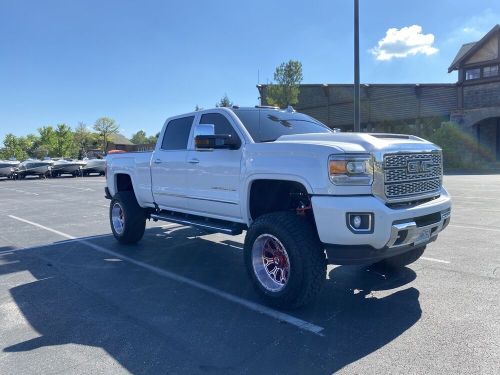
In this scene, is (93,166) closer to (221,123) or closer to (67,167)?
(67,167)

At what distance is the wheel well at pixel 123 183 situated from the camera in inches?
316

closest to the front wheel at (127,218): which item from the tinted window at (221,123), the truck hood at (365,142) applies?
the tinted window at (221,123)

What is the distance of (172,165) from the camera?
20.6ft

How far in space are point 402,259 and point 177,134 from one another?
3.63 meters

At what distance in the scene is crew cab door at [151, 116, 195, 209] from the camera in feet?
20.1

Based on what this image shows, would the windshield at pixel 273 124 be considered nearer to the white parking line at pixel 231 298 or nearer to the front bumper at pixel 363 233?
the front bumper at pixel 363 233

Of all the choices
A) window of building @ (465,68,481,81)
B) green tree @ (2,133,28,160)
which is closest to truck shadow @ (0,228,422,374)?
window of building @ (465,68,481,81)

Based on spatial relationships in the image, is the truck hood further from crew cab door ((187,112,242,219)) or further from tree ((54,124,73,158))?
tree ((54,124,73,158))

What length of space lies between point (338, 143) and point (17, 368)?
10.9ft

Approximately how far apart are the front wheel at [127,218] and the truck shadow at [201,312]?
105 cm

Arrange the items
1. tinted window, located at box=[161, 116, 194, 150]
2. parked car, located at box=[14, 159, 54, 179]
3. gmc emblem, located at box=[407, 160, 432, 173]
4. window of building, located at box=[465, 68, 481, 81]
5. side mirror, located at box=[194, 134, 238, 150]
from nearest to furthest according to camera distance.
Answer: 1. gmc emblem, located at box=[407, 160, 432, 173]
2. side mirror, located at box=[194, 134, 238, 150]
3. tinted window, located at box=[161, 116, 194, 150]
4. window of building, located at box=[465, 68, 481, 81]
5. parked car, located at box=[14, 159, 54, 179]

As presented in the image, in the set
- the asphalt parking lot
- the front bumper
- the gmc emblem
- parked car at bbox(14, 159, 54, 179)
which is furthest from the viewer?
parked car at bbox(14, 159, 54, 179)

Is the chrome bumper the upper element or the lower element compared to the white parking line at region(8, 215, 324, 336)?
upper

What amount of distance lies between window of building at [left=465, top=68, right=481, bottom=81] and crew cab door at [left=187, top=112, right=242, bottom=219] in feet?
96.7
